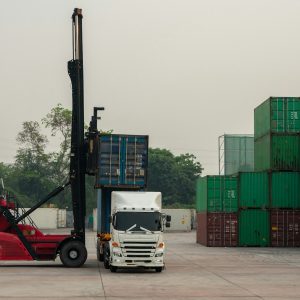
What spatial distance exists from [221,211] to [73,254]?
22.2 meters

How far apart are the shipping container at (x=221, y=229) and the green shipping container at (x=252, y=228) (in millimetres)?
499

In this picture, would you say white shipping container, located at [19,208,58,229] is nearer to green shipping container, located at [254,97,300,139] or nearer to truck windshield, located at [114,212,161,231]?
green shipping container, located at [254,97,300,139]

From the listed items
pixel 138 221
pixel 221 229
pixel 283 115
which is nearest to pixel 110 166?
pixel 138 221

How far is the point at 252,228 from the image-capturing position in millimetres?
51531

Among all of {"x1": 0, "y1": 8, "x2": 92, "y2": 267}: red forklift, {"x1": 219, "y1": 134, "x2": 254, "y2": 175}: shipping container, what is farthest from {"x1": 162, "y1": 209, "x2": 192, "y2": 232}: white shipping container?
{"x1": 0, "y1": 8, "x2": 92, "y2": 267}: red forklift

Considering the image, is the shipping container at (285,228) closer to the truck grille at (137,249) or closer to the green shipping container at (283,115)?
the green shipping container at (283,115)

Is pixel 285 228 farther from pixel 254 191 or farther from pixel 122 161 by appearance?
pixel 122 161

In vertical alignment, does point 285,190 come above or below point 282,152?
below

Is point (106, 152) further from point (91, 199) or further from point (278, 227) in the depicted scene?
point (91, 199)

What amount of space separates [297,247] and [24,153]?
8432cm

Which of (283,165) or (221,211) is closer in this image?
(283,165)

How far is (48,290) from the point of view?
71.4 feet

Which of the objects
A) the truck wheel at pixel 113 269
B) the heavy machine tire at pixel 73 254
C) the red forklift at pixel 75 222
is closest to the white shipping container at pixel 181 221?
the red forklift at pixel 75 222

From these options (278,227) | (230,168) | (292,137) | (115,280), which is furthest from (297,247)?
(230,168)
